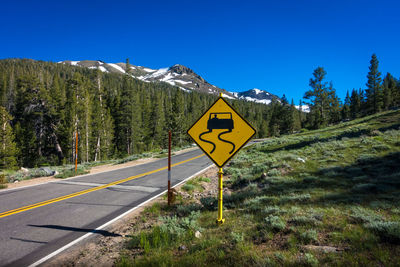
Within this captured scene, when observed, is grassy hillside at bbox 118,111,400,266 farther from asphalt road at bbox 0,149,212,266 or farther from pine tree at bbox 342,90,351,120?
pine tree at bbox 342,90,351,120

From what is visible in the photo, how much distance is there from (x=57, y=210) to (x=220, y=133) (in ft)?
20.1

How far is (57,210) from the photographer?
6484 mm

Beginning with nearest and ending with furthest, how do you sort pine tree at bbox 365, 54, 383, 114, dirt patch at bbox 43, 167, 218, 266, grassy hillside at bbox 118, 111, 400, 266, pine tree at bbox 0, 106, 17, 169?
grassy hillside at bbox 118, 111, 400, 266 → dirt patch at bbox 43, 167, 218, 266 → pine tree at bbox 0, 106, 17, 169 → pine tree at bbox 365, 54, 383, 114

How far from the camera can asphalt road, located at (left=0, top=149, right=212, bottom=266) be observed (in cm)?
438

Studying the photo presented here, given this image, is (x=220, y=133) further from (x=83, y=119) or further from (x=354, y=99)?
(x=354, y=99)

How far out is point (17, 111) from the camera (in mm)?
47844

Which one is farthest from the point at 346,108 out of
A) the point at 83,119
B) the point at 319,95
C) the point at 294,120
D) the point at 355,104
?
the point at 83,119

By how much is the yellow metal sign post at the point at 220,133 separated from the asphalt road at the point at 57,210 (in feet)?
11.5

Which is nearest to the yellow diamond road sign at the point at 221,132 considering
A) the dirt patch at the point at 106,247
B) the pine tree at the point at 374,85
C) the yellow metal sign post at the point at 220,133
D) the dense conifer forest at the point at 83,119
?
the yellow metal sign post at the point at 220,133

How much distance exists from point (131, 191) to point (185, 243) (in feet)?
19.2

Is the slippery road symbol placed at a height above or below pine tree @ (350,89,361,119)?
below

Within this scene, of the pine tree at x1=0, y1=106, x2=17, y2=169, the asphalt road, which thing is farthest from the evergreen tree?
the pine tree at x1=0, y1=106, x2=17, y2=169

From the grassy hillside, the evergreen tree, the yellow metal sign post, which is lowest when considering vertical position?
the grassy hillside

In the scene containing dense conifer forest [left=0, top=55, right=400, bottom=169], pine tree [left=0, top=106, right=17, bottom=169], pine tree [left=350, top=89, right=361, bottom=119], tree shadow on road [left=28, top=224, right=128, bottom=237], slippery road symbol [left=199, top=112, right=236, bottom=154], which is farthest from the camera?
pine tree [left=350, top=89, right=361, bottom=119]
